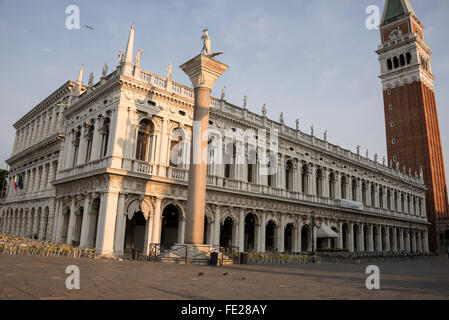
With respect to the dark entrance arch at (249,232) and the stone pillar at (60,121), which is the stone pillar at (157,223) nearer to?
the dark entrance arch at (249,232)

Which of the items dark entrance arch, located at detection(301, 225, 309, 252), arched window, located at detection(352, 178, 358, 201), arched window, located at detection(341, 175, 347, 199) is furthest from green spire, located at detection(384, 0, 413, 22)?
dark entrance arch, located at detection(301, 225, 309, 252)

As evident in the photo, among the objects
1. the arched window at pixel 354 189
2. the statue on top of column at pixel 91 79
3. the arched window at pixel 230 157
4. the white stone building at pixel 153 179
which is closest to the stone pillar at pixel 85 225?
the white stone building at pixel 153 179

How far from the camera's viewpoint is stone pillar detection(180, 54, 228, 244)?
1781 centimetres

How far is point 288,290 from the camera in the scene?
360 inches

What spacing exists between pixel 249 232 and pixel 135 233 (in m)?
11.6

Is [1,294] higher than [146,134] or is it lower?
lower

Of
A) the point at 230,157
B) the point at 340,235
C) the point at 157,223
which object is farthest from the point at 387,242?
the point at 157,223

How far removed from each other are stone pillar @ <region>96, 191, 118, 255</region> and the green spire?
68689 mm

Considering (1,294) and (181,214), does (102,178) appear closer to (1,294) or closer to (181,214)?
(181,214)

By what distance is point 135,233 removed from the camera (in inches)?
999

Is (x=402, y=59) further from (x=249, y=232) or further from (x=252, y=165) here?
(x=249, y=232)

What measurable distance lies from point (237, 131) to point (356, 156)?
21.6m

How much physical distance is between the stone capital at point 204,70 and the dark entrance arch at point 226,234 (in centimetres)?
1367
